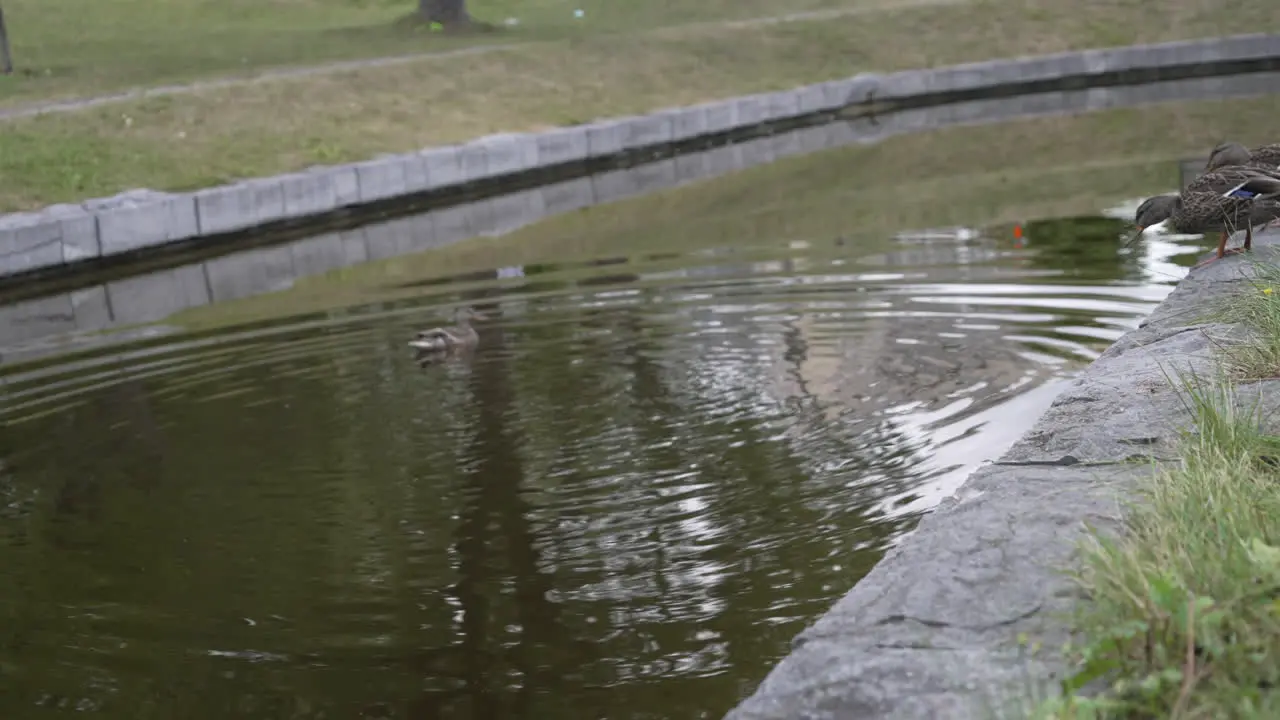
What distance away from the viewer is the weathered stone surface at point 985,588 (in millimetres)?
3627

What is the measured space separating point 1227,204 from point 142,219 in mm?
11820

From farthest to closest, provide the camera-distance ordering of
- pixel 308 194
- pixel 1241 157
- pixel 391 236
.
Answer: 1. pixel 308 194
2. pixel 391 236
3. pixel 1241 157

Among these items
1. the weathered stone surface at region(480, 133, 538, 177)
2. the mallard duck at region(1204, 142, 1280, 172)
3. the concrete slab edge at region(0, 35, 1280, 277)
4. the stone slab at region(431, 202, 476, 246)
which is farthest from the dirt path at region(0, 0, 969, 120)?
the mallard duck at region(1204, 142, 1280, 172)

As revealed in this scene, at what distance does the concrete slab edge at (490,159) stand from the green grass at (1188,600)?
530 inches

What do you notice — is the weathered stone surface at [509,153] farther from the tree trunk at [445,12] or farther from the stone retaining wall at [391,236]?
the tree trunk at [445,12]

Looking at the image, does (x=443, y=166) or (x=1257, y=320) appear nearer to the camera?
(x=1257, y=320)

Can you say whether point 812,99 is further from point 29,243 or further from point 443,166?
point 29,243

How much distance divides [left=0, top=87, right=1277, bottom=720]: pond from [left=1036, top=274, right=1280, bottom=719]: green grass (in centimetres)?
164

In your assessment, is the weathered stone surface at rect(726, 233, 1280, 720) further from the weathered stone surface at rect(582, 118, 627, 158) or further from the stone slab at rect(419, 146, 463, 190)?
the weathered stone surface at rect(582, 118, 627, 158)

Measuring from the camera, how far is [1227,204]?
8.05 meters

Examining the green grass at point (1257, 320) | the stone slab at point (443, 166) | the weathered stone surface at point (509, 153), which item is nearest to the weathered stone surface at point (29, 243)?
the stone slab at point (443, 166)

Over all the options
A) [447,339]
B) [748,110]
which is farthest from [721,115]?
[447,339]

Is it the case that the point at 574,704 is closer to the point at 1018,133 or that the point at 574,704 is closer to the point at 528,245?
the point at 528,245

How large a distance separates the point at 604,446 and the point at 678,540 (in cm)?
153
